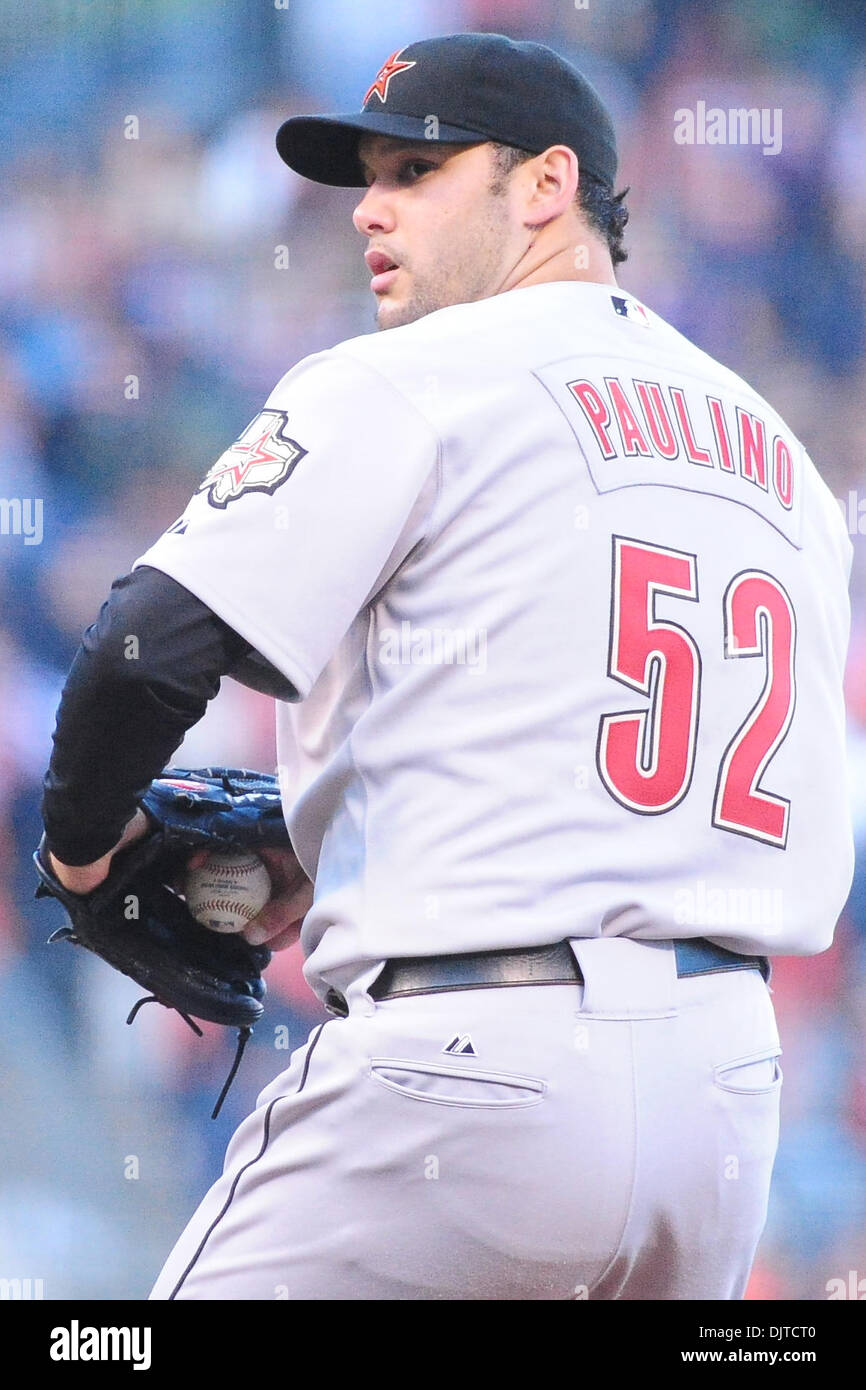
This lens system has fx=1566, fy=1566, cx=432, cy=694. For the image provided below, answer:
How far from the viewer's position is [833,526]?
1314 millimetres

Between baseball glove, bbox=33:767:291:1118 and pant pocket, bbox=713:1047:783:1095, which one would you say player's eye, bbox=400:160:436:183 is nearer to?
baseball glove, bbox=33:767:291:1118

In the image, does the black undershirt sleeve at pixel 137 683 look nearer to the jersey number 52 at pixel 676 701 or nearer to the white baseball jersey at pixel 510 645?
the white baseball jersey at pixel 510 645

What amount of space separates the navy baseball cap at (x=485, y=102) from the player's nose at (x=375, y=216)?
0.18 feet

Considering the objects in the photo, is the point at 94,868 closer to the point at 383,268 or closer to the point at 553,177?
the point at 383,268

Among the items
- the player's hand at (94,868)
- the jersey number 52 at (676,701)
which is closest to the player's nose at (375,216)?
the jersey number 52 at (676,701)

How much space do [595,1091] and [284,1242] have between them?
223 millimetres

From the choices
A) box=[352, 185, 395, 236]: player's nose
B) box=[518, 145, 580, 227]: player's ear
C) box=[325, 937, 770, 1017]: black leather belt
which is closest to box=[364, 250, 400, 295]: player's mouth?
box=[352, 185, 395, 236]: player's nose

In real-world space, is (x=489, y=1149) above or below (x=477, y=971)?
below

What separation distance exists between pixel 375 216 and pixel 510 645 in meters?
0.46

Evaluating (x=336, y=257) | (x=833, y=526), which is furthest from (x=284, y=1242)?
(x=336, y=257)

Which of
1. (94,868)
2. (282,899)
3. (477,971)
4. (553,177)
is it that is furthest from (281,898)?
(553,177)

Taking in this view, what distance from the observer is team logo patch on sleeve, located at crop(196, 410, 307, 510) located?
104 cm

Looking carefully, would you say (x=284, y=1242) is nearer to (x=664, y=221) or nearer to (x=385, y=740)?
(x=385, y=740)

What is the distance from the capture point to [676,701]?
3.53 ft
